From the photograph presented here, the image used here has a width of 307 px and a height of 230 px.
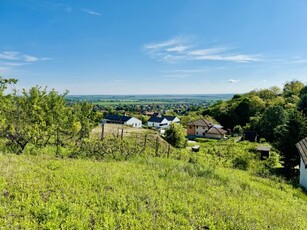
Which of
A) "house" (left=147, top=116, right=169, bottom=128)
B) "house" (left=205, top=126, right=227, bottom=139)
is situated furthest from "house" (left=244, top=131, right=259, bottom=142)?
"house" (left=147, top=116, right=169, bottom=128)

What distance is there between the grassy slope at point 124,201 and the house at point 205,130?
3675cm

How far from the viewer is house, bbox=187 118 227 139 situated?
42809 millimetres

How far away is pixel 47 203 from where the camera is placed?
151 inches

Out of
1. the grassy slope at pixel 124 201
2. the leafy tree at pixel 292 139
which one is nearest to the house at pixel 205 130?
the leafy tree at pixel 292 139

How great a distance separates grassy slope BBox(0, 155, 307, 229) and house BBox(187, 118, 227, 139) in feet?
121

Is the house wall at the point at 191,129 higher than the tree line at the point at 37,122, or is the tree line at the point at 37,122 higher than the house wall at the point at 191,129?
the tree line at the point at 37,122

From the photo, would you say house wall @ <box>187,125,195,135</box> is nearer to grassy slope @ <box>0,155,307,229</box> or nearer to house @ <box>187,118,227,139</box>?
house @ <box>187,118,227,139</box>

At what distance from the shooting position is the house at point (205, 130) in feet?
140

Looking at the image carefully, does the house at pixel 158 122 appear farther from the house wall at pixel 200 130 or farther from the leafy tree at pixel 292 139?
the leafy tree at pixel 292 139

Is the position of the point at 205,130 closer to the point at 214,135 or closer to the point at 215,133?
the point at 214,135

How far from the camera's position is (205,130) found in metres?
45.4

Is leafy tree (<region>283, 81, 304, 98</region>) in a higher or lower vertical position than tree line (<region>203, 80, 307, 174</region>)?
higher

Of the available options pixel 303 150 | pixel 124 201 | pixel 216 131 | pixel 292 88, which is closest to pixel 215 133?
pixel 216 131

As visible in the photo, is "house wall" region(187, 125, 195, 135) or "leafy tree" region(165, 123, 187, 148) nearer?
"leafy tree" region(165, 123, 187, 148)
